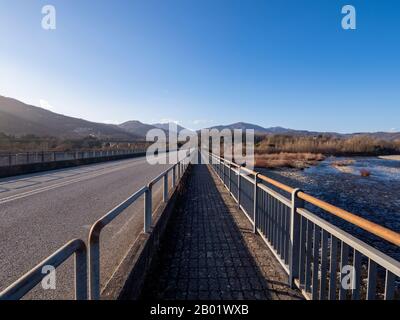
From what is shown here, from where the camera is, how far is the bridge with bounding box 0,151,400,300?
2006mm

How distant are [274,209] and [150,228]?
85.0 inches

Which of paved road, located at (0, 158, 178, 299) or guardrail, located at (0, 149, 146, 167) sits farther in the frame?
guardrail, located at (0, 149, 146, 167)

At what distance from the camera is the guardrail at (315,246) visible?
1840 mm

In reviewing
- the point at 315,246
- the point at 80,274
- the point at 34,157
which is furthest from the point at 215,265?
the point at 34,157

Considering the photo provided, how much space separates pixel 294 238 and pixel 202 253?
1.83 meters

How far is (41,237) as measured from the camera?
5.02 m

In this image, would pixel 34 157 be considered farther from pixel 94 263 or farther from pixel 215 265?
pixel 94 263

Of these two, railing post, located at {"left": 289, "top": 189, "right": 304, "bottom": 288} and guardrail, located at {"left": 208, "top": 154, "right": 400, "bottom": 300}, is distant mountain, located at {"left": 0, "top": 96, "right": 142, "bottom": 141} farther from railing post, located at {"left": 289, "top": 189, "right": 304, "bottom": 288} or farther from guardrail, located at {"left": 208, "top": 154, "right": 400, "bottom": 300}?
railing post, located at {"left": 289, "top": 189, "right": 304, "bottom": 288}

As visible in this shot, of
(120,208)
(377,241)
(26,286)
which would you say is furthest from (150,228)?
(377,241)

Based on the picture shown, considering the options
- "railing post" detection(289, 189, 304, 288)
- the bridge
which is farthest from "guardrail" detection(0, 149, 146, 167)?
"railing post" detection(289, 189, 304, 288)

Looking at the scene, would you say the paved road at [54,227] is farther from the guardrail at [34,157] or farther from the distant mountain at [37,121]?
the distant mountain at [37,121]

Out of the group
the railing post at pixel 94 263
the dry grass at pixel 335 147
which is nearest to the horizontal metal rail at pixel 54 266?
the railing post at pixel 94 263

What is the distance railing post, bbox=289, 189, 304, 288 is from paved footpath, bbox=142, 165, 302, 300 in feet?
0.77

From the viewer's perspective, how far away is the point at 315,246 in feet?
9.09
